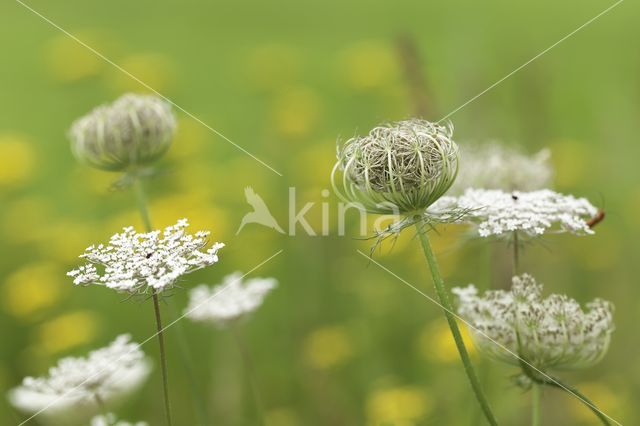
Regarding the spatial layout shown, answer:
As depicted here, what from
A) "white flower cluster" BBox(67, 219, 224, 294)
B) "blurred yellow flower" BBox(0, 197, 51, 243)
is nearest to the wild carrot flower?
"white flower cluster" BBox(67, 219, 224, 294)

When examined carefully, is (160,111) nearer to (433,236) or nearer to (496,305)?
(496,305)

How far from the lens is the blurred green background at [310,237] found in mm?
4676

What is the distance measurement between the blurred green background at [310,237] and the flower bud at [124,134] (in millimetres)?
191

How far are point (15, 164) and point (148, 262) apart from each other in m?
4.86


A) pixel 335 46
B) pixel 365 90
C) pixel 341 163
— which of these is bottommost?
pixel 341 163

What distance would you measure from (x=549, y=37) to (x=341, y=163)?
9.16 meters

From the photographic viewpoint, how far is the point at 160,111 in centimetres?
352

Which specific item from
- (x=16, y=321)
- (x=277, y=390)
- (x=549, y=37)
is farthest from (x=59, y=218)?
(x=549, y=37)

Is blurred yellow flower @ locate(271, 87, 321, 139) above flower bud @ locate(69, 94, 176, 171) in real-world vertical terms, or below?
above

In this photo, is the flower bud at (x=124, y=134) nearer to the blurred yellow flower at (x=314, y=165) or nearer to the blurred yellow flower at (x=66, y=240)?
the blurred yellow flower at (x=66, y=240)

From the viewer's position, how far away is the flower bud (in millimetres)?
3441

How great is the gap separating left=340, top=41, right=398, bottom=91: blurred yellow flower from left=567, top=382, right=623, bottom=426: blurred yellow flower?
4.87 meters

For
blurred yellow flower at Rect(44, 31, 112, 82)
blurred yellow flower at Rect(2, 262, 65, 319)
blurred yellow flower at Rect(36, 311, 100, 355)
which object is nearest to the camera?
blurred yellow flower at Rect(36, 311, 100, 355)

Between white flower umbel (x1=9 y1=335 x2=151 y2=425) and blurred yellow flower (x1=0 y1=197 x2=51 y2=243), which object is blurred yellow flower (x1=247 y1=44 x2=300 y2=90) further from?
white flower umbel (x1=9 y1=335 x2=151 y2=425)
